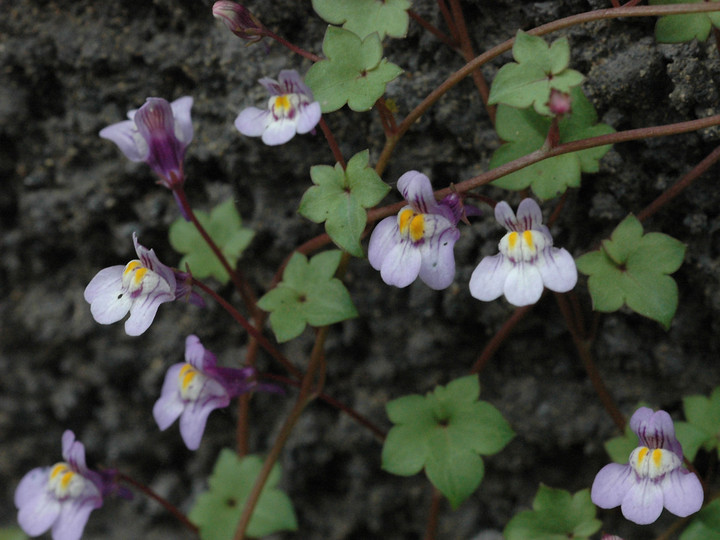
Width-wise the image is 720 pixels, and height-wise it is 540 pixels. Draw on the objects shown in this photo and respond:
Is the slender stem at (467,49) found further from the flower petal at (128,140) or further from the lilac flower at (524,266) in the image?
the flower petal at (128,140)

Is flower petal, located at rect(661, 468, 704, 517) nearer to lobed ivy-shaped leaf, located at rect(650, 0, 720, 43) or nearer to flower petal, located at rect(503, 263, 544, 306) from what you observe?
flower petal, located at rect(503, 263, 544, 306)

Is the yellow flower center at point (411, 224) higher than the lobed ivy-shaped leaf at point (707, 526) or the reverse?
higher

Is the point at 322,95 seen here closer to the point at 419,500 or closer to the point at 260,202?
the point at 260,202

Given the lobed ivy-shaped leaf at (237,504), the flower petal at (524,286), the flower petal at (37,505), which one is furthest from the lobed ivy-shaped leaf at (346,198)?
the flower petal at (37,505)

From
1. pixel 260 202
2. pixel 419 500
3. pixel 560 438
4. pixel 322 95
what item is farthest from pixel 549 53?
pixel 419 500

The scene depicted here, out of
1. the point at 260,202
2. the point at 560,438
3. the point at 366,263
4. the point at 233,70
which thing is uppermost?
the point at 233,70

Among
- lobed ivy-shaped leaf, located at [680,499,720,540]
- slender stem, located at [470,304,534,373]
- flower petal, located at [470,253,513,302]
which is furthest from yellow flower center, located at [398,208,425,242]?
lobed ivy-shaped leaf, located at [680,499,720,540]

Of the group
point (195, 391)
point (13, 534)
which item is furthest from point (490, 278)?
point (13, 534)
